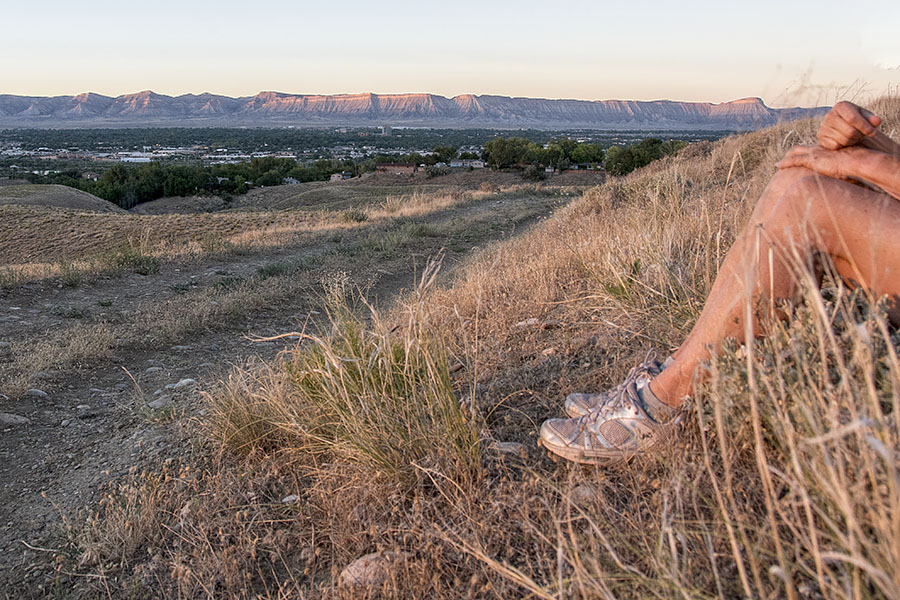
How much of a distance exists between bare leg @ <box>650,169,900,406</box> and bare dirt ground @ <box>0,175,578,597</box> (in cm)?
202

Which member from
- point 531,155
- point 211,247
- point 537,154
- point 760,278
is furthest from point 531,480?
point 537,154

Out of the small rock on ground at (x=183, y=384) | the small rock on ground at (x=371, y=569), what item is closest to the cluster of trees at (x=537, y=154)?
the small rock on ground at (x=183, y=384)

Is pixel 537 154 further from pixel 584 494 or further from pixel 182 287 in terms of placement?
pixel 584 494

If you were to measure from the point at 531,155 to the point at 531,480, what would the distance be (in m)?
42.1

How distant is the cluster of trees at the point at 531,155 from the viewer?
40.1m

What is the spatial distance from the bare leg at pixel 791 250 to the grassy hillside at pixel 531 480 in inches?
3.8

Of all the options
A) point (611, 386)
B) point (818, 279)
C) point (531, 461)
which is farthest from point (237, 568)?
point (818, 279)

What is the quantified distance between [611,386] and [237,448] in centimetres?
162

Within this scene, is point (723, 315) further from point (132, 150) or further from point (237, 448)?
point (132, 150)

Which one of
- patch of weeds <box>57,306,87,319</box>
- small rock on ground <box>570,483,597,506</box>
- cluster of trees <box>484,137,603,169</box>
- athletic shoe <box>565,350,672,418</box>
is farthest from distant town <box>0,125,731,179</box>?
small rock on ground <box>570,483,597,506</box>

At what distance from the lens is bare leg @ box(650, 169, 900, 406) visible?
1.68 metres

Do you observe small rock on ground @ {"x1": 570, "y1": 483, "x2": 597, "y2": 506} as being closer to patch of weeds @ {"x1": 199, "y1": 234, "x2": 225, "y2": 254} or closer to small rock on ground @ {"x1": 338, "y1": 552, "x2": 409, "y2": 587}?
small rock on ground @ {"x1": 338, "y1": 552, "x2": 409, "y2": 587}

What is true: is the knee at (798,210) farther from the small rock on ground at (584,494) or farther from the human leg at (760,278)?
the small rock on ground at (584,494)

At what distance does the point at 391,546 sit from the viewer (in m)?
1.89
